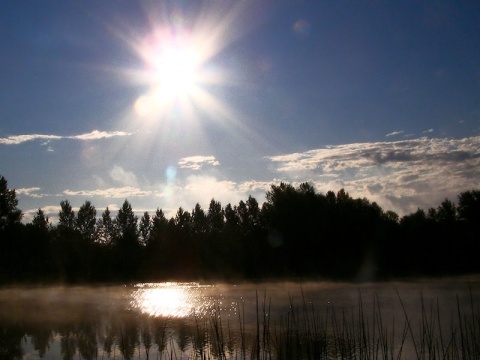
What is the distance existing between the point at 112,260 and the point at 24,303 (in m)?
42.5

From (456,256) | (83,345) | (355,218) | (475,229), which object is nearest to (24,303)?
(83,345)

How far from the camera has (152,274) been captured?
7219 cm

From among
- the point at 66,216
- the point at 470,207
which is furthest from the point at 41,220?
the point at 470,207

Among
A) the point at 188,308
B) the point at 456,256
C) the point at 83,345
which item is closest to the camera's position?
the point at 83,345

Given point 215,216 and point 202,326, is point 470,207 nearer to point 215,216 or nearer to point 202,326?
point 215,216

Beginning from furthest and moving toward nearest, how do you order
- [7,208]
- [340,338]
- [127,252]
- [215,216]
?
1. [215,216]
2. [127,252]
3. [7,208]
4. [340,338]

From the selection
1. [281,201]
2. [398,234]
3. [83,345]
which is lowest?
[83,345]

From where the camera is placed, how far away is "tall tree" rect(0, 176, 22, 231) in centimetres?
5888

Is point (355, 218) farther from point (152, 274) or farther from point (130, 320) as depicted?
point (130, 320)

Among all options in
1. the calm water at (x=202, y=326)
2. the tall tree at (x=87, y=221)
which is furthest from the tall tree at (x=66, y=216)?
the calm water at (x=202, y=326)

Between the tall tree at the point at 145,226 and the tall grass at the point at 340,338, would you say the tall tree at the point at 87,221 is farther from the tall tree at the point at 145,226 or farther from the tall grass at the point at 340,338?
the tall grass at the point at 340,338

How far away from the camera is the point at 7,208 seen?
5919 centimetres

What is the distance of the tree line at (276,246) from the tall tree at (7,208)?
4.2 inches

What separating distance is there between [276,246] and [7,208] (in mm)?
31877
